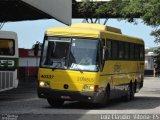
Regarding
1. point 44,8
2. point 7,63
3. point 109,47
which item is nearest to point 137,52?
point 44,8

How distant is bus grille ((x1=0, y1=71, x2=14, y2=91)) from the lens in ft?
82.8

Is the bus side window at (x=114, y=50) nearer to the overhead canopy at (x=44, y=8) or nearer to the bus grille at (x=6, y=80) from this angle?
the overhead canopy at (x=44, y=8)

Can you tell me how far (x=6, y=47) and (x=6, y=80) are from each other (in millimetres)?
1388

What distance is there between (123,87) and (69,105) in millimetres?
3310

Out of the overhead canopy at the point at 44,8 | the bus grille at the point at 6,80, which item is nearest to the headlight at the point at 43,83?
the bus grille at the point at 6,80

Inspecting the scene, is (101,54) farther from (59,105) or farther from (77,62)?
(59,105)

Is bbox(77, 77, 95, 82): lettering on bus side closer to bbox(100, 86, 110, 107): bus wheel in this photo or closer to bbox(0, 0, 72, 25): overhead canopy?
bbox(100, 86, 110, 107): bus wheel

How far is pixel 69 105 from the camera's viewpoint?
2400 centimetres

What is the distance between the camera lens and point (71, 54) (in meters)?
21.6

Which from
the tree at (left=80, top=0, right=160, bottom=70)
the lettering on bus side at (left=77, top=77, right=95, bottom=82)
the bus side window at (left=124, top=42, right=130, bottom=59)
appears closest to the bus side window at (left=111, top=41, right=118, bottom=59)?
the bus side window at (left=124, top=42, right=130, bottom=59)

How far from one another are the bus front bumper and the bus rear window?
4276mm

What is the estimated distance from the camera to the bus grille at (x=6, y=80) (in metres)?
25.2

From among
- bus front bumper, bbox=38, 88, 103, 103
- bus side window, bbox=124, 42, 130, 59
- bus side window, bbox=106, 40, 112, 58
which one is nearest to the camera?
bus front bumper, bbox=38, 88, 103, 103

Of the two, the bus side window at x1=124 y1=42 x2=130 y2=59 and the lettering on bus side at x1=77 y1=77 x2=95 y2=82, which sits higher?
the bus side window at x1=124 y1=42 x2=130 y2=59
